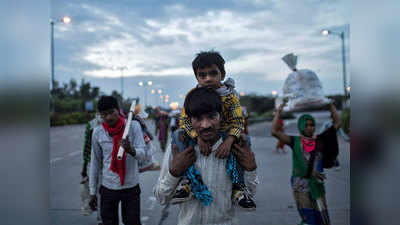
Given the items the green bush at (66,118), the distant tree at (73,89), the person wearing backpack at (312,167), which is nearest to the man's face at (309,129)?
the person wearing backpack at (312,167)

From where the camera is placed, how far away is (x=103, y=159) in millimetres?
3289

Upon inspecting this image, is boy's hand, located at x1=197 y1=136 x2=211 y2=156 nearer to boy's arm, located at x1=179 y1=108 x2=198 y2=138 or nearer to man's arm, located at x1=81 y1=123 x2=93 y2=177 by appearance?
boy's arm, located at x1=179 y1=108 x2=198 y2=138

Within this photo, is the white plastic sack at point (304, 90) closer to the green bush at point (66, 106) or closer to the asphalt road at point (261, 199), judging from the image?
the asphalt road at point (261, 199)

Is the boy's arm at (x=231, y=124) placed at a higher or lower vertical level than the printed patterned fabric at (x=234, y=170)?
higher

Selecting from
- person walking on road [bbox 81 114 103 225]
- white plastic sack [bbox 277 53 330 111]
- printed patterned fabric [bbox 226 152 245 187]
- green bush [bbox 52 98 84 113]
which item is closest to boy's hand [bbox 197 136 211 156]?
printed patterned fabric [bbox 226 152 245 187]

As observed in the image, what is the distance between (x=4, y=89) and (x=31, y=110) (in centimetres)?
11

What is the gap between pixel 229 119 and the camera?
1881mm

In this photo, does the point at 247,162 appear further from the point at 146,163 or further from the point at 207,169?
the point at 146,163

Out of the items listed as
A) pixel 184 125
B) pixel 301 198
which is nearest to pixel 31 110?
pixel 184 125

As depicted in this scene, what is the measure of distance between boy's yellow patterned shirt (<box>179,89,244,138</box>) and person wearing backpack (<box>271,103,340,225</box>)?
6.46 ft

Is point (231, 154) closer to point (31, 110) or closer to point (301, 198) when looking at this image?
point (31, 110)

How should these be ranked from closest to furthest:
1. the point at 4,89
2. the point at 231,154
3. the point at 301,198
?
the point at 4,89 → the point at 231,154 → the point at 301,198

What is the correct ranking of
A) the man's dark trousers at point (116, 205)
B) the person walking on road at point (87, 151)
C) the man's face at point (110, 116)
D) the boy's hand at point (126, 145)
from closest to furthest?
the boy's hand at point (126, 145) → the man's dark trousers at point (116, 205) → the man's face at point (110, 116) → the person walking on road at point (87, 151)

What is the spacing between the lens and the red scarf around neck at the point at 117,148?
3.12 metres
